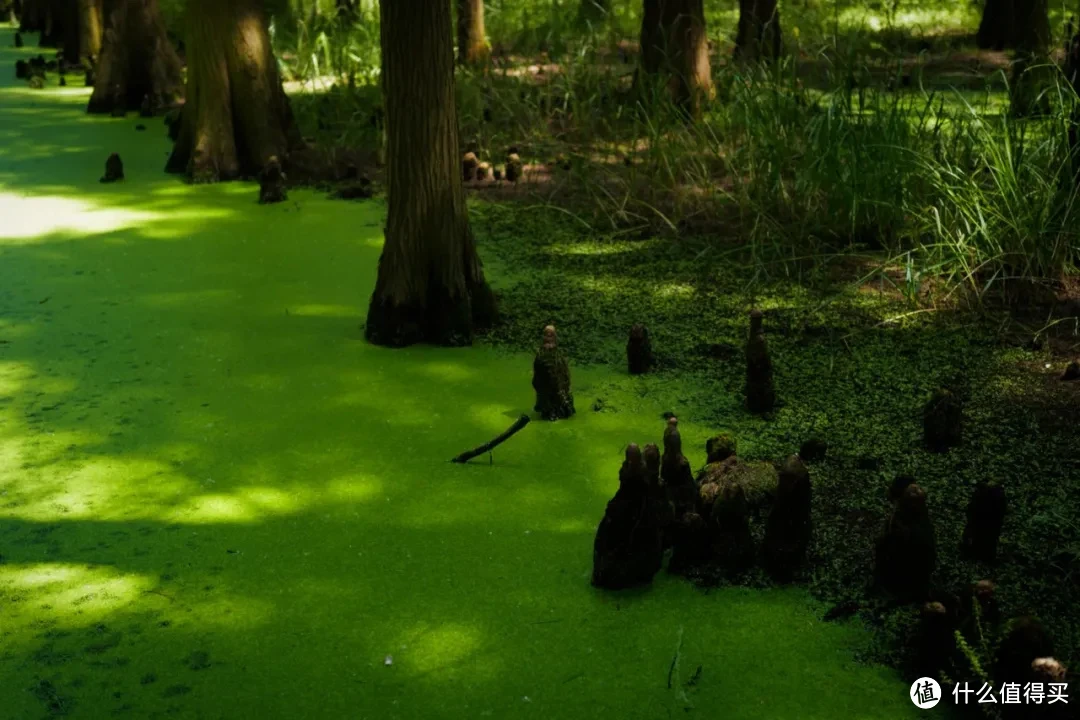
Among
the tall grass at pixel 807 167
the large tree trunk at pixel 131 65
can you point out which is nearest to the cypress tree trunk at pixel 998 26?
the tall grass at pixel 807 167

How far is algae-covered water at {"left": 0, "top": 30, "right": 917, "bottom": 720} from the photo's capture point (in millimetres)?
2430

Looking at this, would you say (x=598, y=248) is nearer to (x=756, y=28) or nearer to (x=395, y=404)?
(x=395, y=404)

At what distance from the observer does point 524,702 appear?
7.80ft

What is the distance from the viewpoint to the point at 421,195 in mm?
4332

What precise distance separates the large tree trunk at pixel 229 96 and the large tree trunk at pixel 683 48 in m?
2.16

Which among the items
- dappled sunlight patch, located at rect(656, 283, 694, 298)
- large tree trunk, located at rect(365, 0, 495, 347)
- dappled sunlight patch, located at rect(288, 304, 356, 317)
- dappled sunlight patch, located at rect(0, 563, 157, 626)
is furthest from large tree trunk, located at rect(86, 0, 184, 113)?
dappled sunlight patch, located at rect(0, 563, 157, 626)

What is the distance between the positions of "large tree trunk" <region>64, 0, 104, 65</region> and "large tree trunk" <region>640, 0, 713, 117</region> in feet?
24.0

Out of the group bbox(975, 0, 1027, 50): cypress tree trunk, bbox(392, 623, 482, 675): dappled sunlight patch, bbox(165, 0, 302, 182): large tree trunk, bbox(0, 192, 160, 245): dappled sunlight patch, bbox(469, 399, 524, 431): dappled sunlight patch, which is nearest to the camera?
bbox(392, 623, 482, 675): dappled sunlight patch

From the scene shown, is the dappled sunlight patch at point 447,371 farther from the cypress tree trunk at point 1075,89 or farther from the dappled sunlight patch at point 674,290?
the cypress tree trunk at point 1075,89

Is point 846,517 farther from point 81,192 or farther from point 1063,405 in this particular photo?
point 81,192

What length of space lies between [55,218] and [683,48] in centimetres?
346

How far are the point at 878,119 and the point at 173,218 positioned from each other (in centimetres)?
339

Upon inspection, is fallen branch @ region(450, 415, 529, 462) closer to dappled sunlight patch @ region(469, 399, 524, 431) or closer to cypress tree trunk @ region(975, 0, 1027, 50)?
dappled sunlight patch @ region(469, 399, 524, 431)

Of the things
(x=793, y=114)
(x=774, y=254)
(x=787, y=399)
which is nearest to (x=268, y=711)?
(x=787, y=399)
